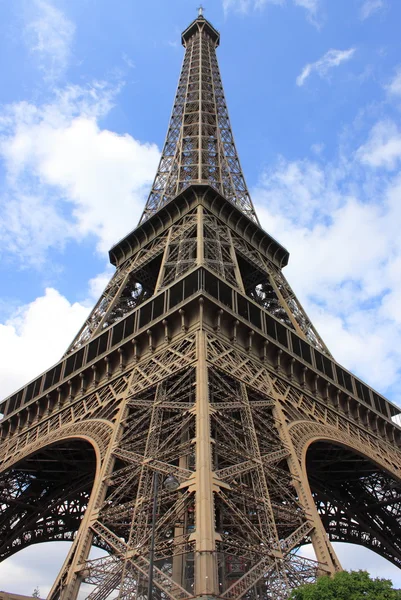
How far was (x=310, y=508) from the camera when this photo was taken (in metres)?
19.5

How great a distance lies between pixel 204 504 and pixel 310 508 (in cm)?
487

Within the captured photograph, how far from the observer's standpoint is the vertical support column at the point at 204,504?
14619 millimetres

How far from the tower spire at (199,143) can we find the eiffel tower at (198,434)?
0.52 m

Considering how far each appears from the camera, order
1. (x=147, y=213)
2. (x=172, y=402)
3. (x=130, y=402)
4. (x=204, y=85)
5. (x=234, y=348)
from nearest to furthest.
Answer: (x=172, y=402), (x=130, y=402), (x=234, y=348), (x=147, y=213), (x=204, y=85)

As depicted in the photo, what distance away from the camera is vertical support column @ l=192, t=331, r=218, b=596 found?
14.6 meters

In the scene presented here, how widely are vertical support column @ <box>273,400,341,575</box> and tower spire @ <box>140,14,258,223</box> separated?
1012 inches

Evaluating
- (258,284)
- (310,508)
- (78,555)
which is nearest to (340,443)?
(310,508)

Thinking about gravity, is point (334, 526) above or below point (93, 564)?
above

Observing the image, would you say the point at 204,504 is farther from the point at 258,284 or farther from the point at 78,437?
the point at 258,284

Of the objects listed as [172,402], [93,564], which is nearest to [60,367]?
[172,402]

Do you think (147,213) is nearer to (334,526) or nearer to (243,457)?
(334,526)

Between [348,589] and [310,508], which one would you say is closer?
[348,589]

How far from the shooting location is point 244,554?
1739 cm

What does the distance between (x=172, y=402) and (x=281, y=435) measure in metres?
4.50
